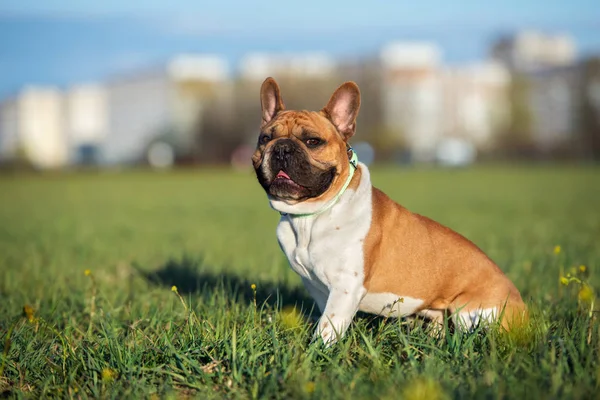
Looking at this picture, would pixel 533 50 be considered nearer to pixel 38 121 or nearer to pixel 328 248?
pixel 38 121

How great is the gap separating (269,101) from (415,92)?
111 metres

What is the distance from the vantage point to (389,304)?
4.36 m

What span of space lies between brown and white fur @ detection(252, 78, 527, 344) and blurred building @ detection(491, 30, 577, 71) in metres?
120

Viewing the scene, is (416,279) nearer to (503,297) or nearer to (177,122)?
(503,297)

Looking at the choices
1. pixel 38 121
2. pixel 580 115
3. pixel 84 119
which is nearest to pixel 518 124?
pixel 580 115

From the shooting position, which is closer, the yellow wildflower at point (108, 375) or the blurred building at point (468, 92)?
the yellow wildflower at point (108, 375)

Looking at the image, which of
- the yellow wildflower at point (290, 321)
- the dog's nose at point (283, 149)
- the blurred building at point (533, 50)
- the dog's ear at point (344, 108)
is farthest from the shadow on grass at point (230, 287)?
the blurred building at point (533, 50)

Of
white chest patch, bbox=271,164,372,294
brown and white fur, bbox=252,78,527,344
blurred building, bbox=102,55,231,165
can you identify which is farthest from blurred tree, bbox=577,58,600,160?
white chest patch, bbox=271,164,372,294

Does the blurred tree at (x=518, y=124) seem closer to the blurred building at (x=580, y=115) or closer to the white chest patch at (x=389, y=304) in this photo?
the blurred building at (x=580, y=115)

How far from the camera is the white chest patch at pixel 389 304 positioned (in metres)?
4.31

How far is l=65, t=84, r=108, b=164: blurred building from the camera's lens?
153m

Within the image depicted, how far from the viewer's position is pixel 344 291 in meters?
4.09

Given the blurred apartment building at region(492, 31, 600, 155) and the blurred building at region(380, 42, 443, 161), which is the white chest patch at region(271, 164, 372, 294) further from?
the blurred building at region(380, 42, 443, 161)

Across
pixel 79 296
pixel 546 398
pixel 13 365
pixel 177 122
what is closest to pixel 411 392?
pixel 546 398
